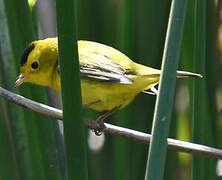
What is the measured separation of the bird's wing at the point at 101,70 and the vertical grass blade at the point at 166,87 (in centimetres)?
70

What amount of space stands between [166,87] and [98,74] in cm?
87

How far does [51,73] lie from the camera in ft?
6.31

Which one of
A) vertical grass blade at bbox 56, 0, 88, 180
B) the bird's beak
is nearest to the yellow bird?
the bird's beak

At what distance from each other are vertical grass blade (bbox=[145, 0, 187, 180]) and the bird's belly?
2.52 ft

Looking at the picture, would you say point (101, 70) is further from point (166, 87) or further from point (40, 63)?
point (166, 87)

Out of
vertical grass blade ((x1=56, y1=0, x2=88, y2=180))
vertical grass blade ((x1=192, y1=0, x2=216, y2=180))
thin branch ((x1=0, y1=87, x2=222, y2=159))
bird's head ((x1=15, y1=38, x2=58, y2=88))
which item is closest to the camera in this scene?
vertical grass blade ((x1=56, y1=0, x2=88, y2=180))

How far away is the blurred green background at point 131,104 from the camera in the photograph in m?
1.58

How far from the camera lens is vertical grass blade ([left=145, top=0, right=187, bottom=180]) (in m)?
0.97

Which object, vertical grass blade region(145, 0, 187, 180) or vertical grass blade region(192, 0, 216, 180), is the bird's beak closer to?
vertical grass blade region(192, 0, 216, 180)

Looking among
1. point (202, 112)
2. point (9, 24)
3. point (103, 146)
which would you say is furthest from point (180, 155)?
point (9, 24)

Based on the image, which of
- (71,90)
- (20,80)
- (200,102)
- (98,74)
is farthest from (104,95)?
(71,90)

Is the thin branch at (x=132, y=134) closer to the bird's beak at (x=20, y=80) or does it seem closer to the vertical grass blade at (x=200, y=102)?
the vertical grass blade at (x=200, y=102)

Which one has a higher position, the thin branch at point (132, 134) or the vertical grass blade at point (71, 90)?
the vertical grass blade at point (71, 90)

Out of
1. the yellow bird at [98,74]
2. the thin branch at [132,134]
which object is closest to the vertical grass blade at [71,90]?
the thin branch at [132,134]
